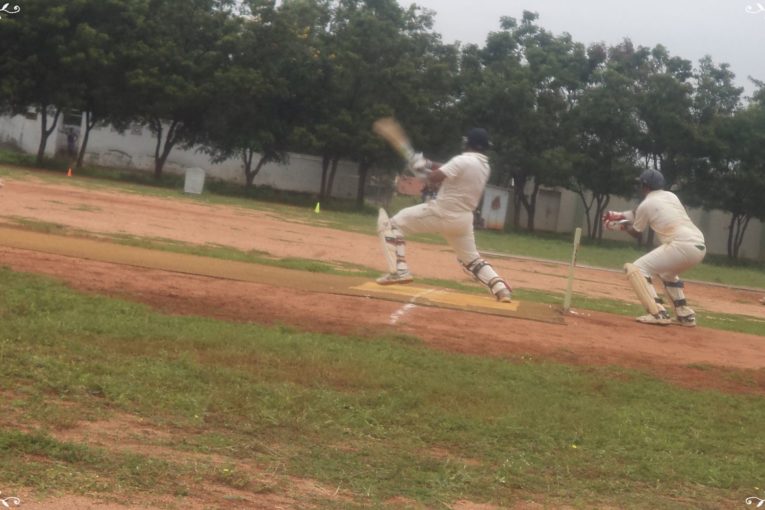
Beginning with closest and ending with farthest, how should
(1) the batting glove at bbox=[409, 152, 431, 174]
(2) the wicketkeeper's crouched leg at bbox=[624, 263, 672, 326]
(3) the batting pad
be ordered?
(1) the batting glove at bbox=[409, 152, 431, 174], (3) the batting pad, (2) the wicketkeeper's crouched leg at bbox=[624, 263, 672, 326]

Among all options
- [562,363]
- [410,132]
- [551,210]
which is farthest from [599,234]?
[562,363]

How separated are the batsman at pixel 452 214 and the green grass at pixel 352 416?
2676mm

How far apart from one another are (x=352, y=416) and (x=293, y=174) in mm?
46803

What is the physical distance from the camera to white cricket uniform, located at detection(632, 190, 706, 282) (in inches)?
530

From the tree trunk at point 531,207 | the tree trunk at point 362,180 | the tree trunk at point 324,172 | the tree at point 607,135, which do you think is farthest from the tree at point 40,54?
the tree at point 607,135

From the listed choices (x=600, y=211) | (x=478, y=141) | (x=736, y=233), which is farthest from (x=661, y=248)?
(x=736, y=233)

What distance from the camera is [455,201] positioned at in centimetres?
1240

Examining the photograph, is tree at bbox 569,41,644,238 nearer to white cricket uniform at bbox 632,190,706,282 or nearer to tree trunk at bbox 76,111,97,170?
tree trunk at bbox 76,111,97,170

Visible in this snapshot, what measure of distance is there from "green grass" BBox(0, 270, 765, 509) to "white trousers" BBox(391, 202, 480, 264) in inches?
Result: 104

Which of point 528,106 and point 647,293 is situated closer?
point 647,293

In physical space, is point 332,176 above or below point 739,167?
below

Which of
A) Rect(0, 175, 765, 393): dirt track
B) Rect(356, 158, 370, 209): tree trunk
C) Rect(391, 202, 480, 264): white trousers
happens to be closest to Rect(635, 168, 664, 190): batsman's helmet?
Rect(0, 175, 765, 393): dirt track

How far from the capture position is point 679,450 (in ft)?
24.9

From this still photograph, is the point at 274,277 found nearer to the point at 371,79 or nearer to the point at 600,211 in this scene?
the point at 371,79
